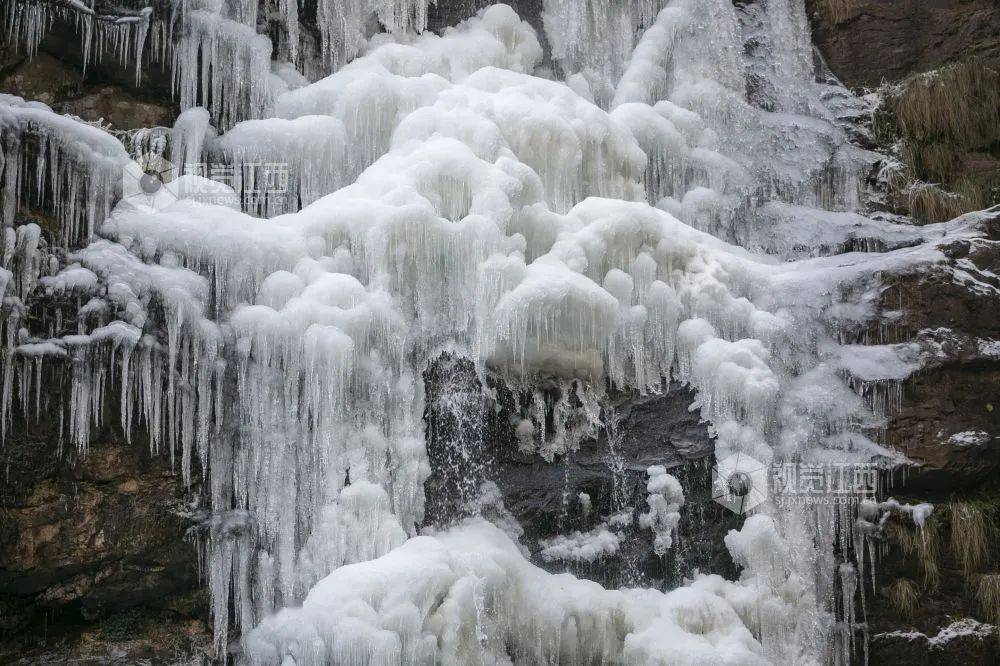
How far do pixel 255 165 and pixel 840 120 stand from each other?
460 cm

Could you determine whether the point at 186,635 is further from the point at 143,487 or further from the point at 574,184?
the point at 574,184

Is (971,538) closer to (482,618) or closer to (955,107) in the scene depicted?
(482,618)

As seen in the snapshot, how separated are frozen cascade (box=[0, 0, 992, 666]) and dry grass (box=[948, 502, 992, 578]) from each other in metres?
0.25

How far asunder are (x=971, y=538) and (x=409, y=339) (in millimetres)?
3438

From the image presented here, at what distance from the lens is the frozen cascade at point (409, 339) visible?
197 inches

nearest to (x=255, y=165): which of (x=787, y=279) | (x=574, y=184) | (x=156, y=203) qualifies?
(x=156, y=203)

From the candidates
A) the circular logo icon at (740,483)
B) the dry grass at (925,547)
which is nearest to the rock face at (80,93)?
the circular logo icon at (740,483)

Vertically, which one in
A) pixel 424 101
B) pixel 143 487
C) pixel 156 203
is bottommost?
pixel 143 487

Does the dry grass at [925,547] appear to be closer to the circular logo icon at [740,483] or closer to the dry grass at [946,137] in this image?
the circular logo icon at [740,483]

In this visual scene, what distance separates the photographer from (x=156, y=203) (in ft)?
18.4

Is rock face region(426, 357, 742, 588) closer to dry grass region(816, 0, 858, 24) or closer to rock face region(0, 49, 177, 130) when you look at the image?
rock face region(0, 49, 177, 130)

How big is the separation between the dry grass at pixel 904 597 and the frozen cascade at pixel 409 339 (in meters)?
0.26

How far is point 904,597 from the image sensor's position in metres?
5.89

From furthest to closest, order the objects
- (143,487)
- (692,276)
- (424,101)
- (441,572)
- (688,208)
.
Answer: (688,208), (424,101), (692,276), (143,487), (441,572)
